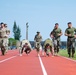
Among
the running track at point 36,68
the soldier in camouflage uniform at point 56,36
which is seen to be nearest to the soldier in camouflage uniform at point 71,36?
the soldier in camouflage uniform at point 56,36

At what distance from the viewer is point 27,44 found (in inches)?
1101

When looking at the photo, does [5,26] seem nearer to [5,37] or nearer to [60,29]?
[5,37]

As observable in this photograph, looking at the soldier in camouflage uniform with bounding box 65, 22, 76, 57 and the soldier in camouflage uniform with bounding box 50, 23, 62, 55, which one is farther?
the soldier in camouflage uniform with bounding box 50, 23, 62, 55

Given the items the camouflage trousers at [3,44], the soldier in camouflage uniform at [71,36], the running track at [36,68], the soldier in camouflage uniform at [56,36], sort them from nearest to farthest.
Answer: the running track at [36,68]
the soldier in camouflage uniform at [71,36]
the soldier in camouflage uniform at [56,36]
the camouflage trousers at [3,44]

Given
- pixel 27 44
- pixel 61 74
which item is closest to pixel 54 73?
pixel 61 74

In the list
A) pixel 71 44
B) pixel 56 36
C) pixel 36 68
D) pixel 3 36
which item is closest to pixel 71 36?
pixel 71 44

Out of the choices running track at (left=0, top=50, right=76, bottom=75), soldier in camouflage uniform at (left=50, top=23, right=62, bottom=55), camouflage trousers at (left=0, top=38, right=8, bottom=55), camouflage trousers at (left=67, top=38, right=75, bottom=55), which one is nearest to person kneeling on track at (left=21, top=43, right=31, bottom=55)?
camouflage trousers at (left=0, top=38, right=8, bottom=55)

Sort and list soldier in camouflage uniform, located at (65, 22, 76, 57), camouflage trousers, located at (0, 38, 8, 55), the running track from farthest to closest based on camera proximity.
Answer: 1. camouflage trousers, located at (0, 38, 8, 55)
2. soldier in camouflage uniform, located at (65, 22, 76, 57)
3. the running track

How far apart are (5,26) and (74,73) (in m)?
14.5

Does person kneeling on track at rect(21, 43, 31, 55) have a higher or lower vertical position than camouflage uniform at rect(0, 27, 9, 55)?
lower

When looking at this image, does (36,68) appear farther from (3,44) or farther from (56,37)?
(3,44)

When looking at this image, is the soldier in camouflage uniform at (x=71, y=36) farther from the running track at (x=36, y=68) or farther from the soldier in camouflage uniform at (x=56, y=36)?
the running track at (x=36, y=68)

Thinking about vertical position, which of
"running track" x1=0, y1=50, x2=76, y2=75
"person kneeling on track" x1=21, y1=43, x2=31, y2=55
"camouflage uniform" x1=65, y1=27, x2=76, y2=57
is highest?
"camouflage uniform" x1=65, y1=27, x2=76, y2=57

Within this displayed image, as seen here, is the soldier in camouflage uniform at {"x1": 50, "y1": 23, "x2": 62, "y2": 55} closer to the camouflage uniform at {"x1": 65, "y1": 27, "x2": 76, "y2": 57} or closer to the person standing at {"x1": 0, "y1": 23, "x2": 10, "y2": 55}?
the camouflage uniform at {"x1": 65, "y1": 27, "x2": 76, "y2": 57}
